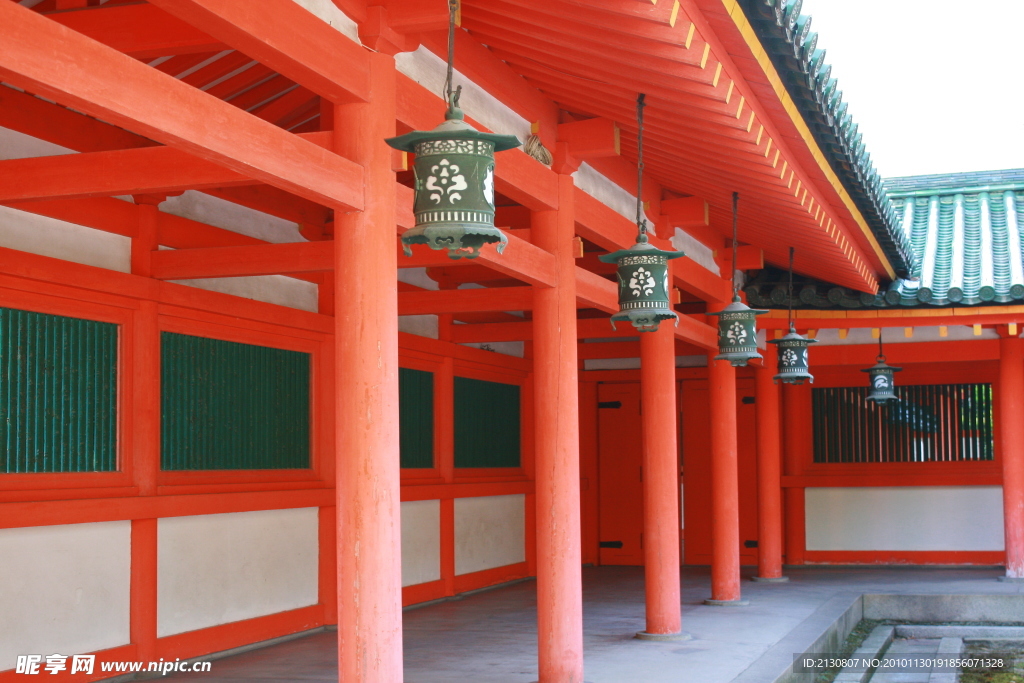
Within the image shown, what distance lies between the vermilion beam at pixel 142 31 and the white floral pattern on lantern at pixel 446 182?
1.40 meters

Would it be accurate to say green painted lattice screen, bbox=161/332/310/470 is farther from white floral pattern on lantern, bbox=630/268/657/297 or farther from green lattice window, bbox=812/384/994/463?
green lattice window, bbox=812/384/994/463

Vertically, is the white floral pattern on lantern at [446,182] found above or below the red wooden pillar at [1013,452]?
above

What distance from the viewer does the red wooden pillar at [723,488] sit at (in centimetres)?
999

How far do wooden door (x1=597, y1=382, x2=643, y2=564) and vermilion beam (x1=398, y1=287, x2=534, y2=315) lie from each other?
237 inches

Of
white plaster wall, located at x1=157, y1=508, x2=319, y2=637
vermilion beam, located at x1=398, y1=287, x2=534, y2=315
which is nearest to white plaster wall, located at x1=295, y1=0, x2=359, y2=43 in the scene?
vermilion beam, located at x1=398, y1=287, x2=534, y2=315

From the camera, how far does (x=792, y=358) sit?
9.98m

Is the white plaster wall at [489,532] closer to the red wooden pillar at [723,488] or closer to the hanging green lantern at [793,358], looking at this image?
the red wooden pillar at [723,488]

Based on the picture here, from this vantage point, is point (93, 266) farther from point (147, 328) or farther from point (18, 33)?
point (18, 33)

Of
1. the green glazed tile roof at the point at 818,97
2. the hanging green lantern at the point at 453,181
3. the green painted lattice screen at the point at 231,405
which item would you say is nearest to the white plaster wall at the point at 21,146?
the green painted lattice screen at the point at 231,405

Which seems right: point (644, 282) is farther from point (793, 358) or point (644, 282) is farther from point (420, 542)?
point (420, 542)

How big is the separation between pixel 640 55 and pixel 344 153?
1.53 meters

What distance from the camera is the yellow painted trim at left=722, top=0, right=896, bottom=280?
5059 mm

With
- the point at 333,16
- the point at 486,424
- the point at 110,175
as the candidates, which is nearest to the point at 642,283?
the point at 333,16

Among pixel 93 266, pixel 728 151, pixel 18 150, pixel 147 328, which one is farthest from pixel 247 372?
pixel 728 151
